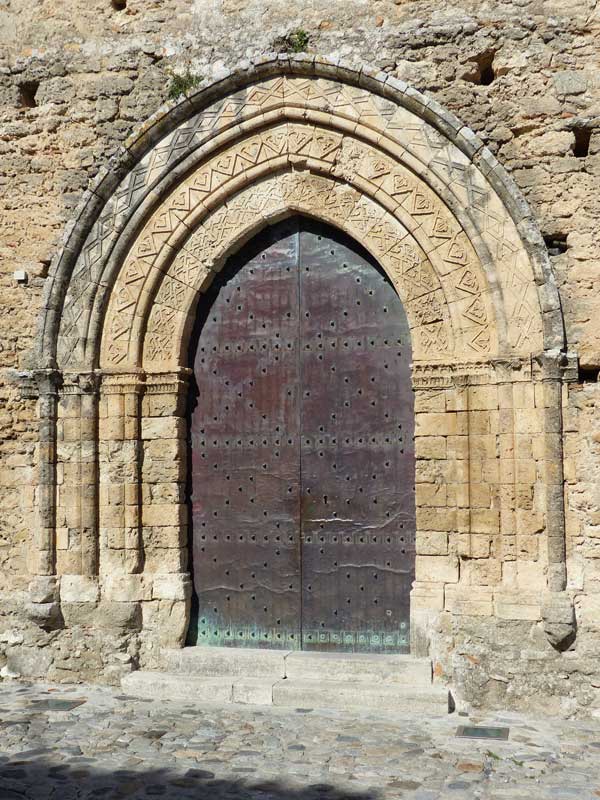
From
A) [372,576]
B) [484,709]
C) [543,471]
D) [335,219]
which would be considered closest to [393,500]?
[372,576]

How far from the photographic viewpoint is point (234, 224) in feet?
22.4

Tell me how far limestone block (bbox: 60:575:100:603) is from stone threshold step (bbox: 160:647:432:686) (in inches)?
26.6

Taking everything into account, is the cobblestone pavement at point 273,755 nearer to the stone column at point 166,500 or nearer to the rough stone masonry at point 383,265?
the rough stone masonry at point 383,265

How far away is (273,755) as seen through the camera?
198 inches

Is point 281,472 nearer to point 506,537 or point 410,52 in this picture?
point 506,537

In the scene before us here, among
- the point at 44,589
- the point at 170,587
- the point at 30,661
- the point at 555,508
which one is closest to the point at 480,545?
the point at 555,508

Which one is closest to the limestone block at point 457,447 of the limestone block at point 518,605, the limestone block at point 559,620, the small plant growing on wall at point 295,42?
the limestone block at point 518,605

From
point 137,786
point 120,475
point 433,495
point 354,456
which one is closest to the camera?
point 137,786

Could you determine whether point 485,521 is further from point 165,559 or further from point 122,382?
point 122,382

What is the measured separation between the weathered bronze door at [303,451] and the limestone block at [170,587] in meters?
0.17

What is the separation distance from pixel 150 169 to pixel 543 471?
11.7ft

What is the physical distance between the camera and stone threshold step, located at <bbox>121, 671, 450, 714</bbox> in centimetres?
585

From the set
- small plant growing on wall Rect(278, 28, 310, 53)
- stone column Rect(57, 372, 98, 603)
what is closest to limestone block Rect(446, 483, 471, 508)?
stone column Rect(57, 372, 98, 603)

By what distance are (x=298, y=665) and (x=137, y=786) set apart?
197 centimetres
